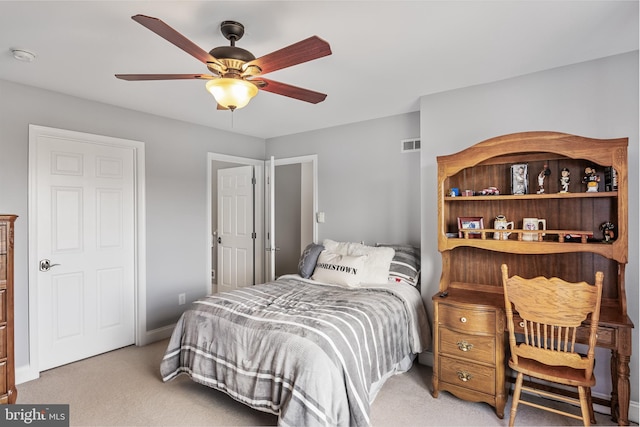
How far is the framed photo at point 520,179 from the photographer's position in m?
2.55

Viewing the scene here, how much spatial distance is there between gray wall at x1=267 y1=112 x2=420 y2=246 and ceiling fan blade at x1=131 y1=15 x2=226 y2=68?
2.38 m

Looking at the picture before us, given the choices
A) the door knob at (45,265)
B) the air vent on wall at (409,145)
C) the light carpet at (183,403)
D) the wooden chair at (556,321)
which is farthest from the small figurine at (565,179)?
the door knob at (45,265)

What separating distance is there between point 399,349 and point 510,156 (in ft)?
5.62

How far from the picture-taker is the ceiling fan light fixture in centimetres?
175

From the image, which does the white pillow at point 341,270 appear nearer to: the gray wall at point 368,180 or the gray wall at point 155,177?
the gray wall at point 368,180

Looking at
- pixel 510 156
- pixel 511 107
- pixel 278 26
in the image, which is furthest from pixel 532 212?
pixel 278 26

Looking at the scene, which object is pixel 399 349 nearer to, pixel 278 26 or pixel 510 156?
pixel 510 156

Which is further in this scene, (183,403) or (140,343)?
(140,343)

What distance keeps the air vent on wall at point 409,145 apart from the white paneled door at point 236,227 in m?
2.11

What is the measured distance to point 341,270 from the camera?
318cm

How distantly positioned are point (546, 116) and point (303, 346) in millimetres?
2378

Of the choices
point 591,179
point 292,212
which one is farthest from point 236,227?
point 591,179

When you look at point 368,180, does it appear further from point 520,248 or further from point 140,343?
point 140,343

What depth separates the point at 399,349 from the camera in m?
2.64
